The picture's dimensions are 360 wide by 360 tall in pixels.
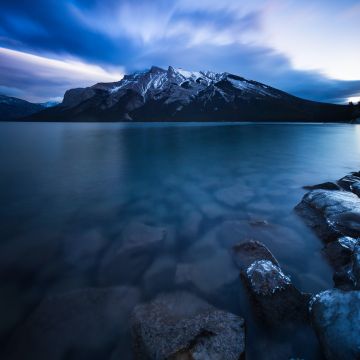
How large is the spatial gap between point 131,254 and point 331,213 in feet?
22.1

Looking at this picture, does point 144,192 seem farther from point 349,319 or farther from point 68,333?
point 349,319

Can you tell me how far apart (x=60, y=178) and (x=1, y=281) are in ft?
36.5

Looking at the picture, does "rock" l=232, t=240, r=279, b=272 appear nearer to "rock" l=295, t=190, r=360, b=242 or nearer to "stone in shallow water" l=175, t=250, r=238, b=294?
"stone in shallow water" l=175, t=250, r=238, b=294

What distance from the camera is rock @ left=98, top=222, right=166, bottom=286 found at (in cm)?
589

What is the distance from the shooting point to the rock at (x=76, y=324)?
4.17 metres

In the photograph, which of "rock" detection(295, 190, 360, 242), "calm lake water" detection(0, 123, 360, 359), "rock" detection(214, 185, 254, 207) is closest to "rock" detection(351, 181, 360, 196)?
"rock" detection(295, 190, 360, 242)

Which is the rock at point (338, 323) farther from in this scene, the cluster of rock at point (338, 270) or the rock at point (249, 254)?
the rock at point (249, 254)

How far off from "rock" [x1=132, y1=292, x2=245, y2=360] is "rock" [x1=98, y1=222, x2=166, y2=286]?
1.29 m

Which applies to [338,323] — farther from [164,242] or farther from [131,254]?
[131,254]

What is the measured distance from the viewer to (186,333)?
3928 mm

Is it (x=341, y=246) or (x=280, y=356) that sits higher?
(x=341, y=246)

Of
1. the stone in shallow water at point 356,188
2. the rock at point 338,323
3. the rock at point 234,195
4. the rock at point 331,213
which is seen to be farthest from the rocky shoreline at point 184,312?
the stone in shallow water at point 356,188

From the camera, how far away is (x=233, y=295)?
207 inches

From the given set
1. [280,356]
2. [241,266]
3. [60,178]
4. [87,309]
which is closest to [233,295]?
[241,266]
